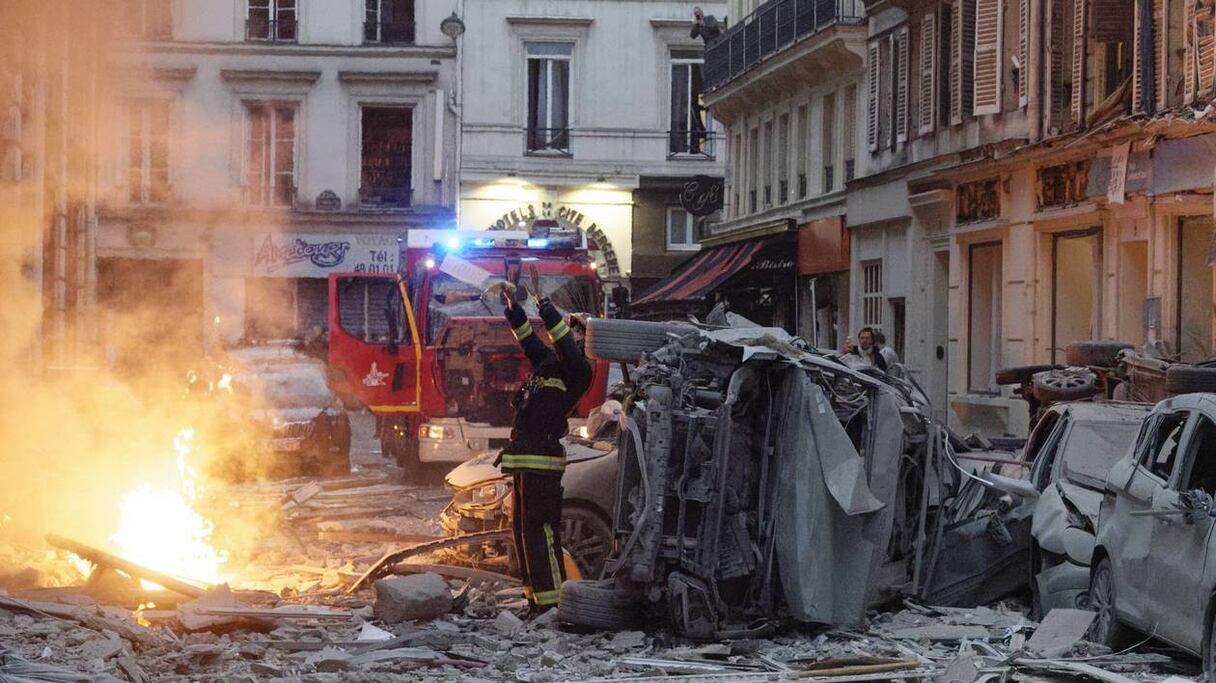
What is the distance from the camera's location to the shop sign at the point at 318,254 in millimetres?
43375

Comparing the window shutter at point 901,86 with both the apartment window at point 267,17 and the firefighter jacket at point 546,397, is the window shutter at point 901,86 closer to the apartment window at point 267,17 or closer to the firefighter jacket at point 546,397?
the firefighter jacket at point 546,397

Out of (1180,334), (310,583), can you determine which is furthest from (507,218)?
(310,583)

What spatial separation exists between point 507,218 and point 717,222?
550 centimetres

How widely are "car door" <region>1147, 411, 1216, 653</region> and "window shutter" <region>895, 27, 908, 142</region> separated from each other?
65.8 ft

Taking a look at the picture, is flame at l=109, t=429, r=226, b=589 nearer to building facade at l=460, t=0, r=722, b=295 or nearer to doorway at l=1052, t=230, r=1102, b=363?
doorway at l=1052, t=230, r=1102, b=363

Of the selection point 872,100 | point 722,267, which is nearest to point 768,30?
point 722,267

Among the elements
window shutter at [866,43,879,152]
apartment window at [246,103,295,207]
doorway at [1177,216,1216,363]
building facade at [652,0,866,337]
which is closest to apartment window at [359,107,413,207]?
apartment window at [246,103,295,207]

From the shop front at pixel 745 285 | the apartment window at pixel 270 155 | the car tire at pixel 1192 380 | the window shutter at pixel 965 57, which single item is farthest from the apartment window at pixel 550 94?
the car tire at pixel 1192 380

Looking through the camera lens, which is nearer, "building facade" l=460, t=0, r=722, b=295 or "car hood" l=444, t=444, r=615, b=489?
"car hood" l=444, t=444, r=615, b=489

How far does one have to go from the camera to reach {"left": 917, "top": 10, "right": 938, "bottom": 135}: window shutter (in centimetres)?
2736

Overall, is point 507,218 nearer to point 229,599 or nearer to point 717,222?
point 717,222

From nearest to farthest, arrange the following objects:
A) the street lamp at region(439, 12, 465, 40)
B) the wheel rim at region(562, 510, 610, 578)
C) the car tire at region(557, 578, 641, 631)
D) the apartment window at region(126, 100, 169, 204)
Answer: the car tire at region(557, 578, 641, 631), the wheel rim at region(562, 510, 610, 578), the street lamp at region(439, 12, 465, 40), the apartment window at region(126, 100, 169, 204)

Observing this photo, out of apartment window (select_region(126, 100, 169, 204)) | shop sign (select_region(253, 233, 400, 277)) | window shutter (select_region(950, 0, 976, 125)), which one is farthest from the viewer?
shop sign (select_region(253, 233, 400, 277))

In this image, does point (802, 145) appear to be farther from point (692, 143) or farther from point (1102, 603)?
point (1102, 603)
